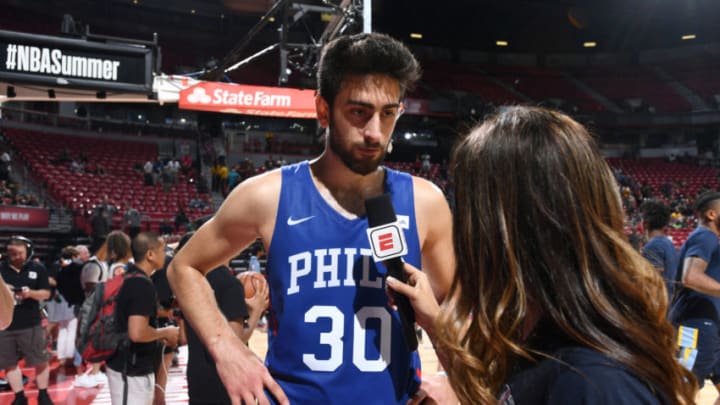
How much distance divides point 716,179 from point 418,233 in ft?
97.4

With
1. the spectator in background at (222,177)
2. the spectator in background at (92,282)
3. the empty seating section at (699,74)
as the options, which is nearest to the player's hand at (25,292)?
the spectator in background at (92,282)

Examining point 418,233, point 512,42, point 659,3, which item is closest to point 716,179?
point 659,3

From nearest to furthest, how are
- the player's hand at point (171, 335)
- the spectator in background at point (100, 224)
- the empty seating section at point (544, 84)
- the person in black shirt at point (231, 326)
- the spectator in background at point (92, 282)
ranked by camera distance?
the person in black shirt at point (231, 326), the player's hand at point (171, 335), the spectator in background at point (92, 282), the spectator in background at point (100, 224), the empty seating section at point (544, 84)

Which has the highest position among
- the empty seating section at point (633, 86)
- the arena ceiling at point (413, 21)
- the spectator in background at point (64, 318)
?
the arena ceiling at point (413, 21)

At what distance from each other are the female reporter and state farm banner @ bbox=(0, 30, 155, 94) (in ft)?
17.7

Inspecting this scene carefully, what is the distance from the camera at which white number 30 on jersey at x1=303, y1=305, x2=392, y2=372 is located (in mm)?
1797

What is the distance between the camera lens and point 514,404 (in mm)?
936

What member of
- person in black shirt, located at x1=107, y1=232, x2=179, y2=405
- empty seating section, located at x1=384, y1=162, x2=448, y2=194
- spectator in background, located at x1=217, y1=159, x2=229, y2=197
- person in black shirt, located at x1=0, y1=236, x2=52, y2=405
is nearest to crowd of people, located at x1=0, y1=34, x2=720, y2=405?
person in black shirt, located at x1=107, y1=232, x2=179, y2=405

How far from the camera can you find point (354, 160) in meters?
1.95

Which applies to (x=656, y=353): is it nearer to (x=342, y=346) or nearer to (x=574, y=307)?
(x=574, y=307)

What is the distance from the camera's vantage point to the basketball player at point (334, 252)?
1.79 m

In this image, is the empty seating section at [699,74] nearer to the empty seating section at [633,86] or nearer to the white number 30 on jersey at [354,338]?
the empty seating section at [633,86]

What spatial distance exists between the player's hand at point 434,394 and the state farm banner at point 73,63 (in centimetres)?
494

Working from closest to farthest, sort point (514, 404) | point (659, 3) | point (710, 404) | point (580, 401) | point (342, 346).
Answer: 1. point (580, 401)
2. point (514, 404)
3. point (342, 346)
4. point (710, 404)
5. point (659, 3)
